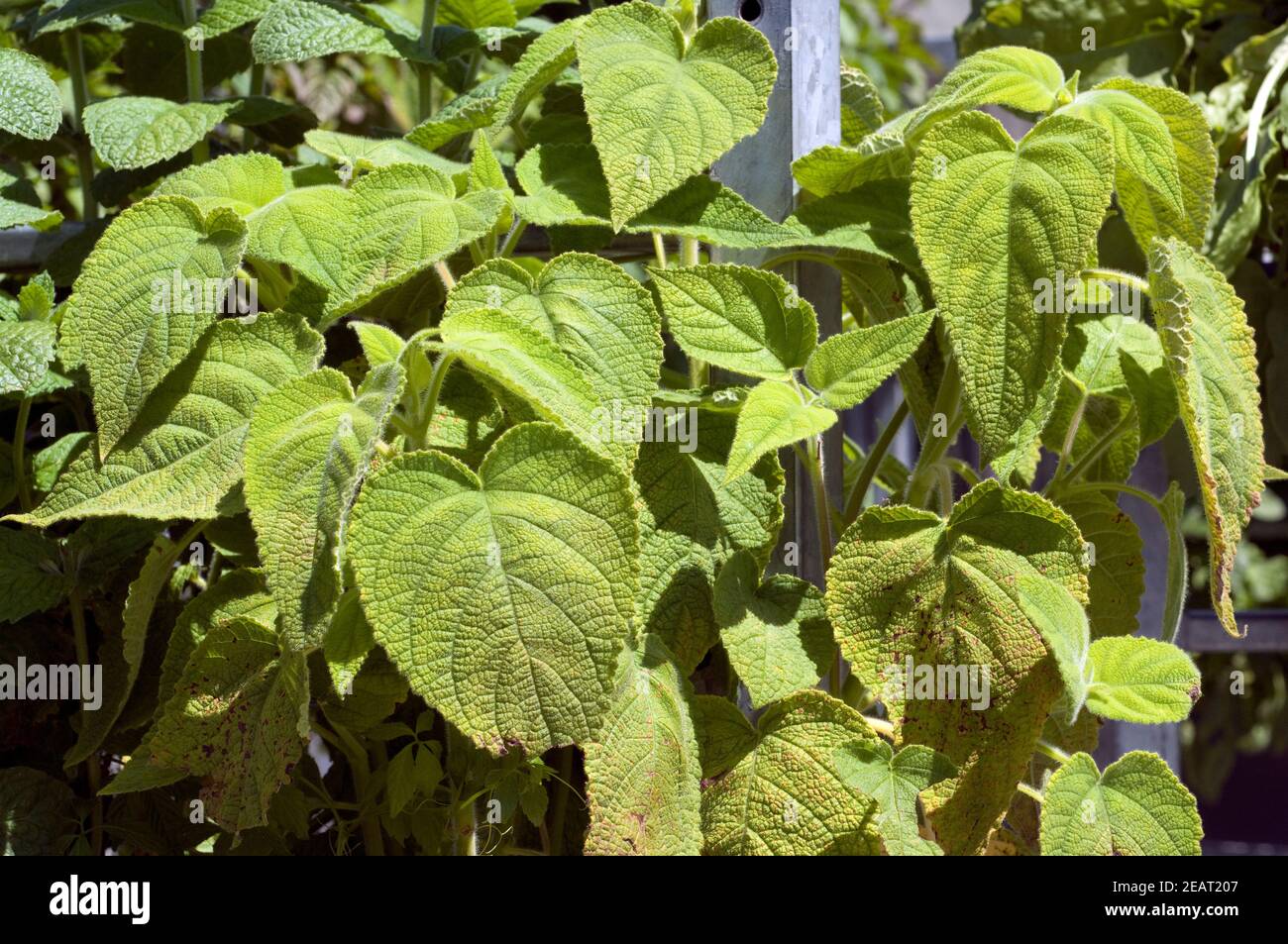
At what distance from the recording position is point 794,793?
71cm

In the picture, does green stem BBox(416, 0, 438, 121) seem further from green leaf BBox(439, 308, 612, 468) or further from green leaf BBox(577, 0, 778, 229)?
green leaf BBox(439, 308, 612, 468)

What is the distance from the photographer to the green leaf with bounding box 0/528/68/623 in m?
0.83

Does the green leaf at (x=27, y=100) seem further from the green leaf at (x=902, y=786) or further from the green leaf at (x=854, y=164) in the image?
the green leaf at (x=902, y=786)

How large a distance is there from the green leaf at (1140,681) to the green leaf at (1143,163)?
24 centimetres

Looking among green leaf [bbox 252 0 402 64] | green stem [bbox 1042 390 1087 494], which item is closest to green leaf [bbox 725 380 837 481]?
green stem [bbox 1042 390 1087 494]

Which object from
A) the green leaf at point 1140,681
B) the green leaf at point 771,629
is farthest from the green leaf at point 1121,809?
the green leaf at point 771,629

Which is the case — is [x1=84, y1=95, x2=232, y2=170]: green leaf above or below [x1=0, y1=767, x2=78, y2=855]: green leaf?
above

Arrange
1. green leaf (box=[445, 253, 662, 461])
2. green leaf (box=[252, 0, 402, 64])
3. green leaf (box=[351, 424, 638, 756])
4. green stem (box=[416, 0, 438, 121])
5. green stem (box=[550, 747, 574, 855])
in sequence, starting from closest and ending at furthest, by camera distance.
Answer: green leaf (box=[351, 424, 638, 756]) → green leaf (box=[445, 253, 662, 461]) → green stem (box=[550, 747, 574, 855]) → green leaf (box=[252, 0, 402, 64]) → green stem (box=[416, 0, 438, 121])

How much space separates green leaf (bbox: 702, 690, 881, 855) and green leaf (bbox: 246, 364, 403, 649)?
0.25m

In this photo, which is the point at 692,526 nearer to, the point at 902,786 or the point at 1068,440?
the point at 902,786

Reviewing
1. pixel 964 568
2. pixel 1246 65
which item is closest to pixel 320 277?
pixel 964 568

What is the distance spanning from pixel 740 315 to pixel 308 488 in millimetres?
269

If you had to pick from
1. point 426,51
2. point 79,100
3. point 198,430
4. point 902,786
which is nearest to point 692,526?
point 902,786

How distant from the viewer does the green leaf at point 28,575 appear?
0.83 meters
